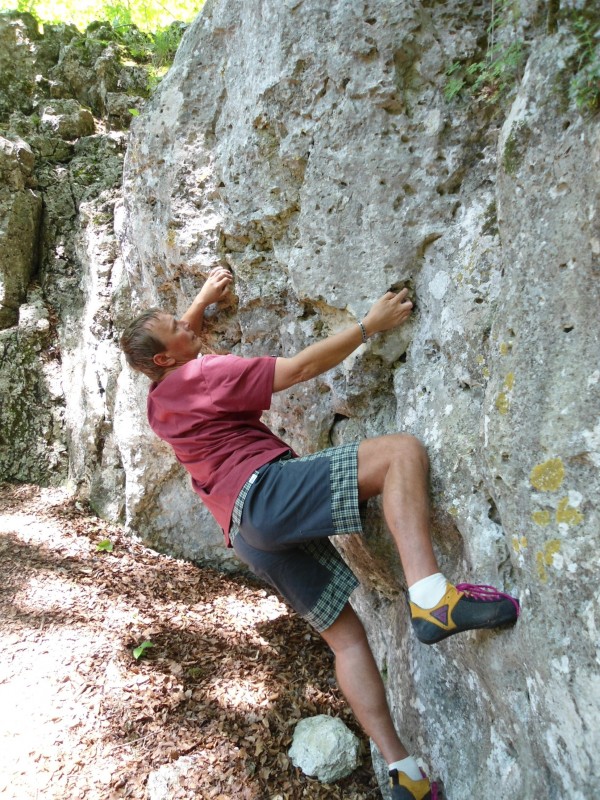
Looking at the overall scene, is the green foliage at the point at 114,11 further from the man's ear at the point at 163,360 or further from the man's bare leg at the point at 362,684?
the man's bare leg at the point at 362,684

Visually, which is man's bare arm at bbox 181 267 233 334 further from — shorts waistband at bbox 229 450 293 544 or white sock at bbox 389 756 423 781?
white sock at bbox 389 756 423 781

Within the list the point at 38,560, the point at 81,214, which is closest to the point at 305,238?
the point at 38,560

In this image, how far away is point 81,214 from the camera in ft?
21.5

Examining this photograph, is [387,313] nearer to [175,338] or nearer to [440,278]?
[440,278]

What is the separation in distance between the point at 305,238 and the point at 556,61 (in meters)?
1.53

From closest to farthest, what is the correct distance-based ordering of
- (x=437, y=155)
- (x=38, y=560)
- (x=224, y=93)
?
(x=437, y=155) → (x=224, y=93) → (x=38, y=560)

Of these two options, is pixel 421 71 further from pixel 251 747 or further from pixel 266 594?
pixel 266 594

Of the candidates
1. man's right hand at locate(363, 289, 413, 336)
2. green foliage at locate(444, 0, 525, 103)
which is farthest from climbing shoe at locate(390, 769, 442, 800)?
green foliage at locate(444, 0, 525, 103)

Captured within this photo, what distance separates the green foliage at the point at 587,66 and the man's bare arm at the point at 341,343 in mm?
1150

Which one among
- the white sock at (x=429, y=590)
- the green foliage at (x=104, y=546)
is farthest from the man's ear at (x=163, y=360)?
the green foliage at (x=104, y=546)

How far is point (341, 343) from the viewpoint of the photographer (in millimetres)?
2732

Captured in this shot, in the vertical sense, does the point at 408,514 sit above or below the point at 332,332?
below

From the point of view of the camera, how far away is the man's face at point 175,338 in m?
3.27

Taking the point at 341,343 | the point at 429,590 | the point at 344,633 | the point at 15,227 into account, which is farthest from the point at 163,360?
the point at 15,227
